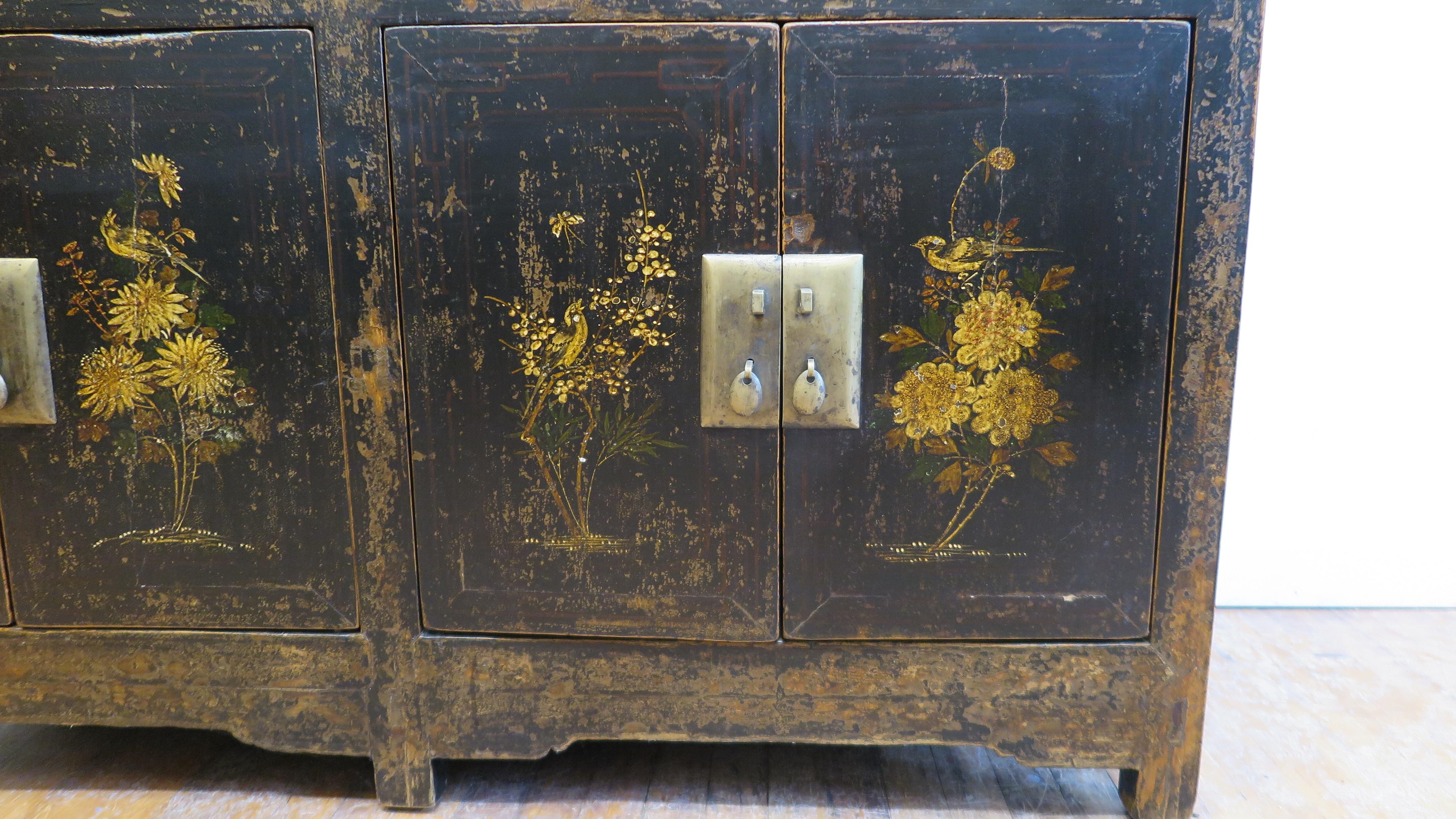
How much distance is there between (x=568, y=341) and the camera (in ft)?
4.83

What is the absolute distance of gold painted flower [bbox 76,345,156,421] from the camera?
59.4 inches

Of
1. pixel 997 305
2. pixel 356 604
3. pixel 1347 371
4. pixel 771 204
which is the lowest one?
pixel 356 604

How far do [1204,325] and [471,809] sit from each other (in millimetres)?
1563

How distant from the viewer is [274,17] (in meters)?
1.41

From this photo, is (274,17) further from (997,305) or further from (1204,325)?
(1204,325)

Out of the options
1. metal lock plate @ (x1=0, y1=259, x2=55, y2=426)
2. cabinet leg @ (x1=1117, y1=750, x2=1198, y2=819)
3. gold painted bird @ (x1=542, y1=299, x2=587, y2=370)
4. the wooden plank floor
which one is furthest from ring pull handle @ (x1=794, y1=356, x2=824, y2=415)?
metal lock plate @ (x1=0, y1=259, x2=55, y2=426)

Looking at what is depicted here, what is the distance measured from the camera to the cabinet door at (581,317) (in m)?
1.39

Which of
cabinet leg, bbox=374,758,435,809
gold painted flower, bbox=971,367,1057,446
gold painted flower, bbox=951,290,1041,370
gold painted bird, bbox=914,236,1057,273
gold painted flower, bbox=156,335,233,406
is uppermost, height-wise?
gold painted bird, bbox=914,236,1057,273

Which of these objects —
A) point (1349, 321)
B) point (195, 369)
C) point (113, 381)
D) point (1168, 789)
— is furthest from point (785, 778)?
point (1349, 321)

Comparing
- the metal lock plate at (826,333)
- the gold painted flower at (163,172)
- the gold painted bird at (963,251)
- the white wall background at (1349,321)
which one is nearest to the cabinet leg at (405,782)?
the metal lock plate at (826,333)

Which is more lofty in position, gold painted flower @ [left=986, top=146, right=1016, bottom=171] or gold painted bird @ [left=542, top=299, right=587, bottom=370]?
gold painted flower @ [left=986, top=146, right=1016, bottom=171]

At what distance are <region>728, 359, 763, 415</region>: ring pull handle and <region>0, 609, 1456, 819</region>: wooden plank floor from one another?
2.52ft

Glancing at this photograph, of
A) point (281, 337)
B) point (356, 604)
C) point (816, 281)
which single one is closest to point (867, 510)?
point (816, 281)

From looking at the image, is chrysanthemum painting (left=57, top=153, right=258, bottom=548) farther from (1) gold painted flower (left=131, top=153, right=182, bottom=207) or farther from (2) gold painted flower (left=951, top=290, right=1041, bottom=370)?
(2) gold painted flower (left=951, top=290, right=1041, bottom=370)
